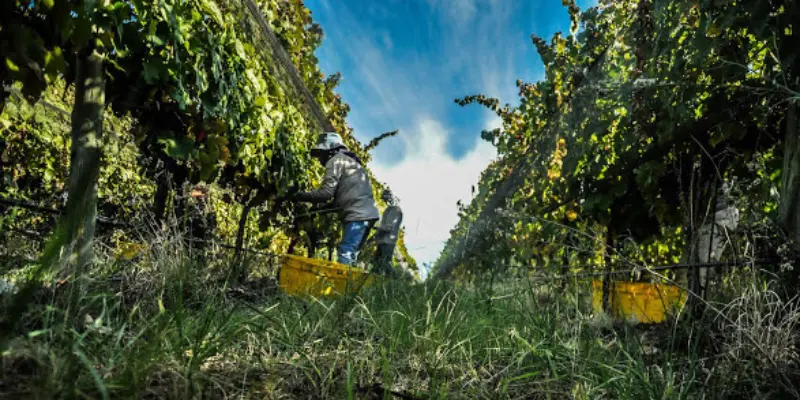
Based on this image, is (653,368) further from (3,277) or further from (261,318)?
(3,277)

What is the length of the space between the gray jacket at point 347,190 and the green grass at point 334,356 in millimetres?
2538

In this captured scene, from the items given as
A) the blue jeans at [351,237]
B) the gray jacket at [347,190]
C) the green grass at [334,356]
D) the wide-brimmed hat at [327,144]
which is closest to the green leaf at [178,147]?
the green grass at [334,356]

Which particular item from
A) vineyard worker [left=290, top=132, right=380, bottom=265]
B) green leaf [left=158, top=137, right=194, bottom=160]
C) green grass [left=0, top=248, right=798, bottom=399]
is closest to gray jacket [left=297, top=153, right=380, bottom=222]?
vineyard worker [left=290, top=132, right=380, bottom=265]

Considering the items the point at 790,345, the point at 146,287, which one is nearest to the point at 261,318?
the point at 146,287

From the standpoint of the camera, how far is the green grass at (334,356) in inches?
43.2

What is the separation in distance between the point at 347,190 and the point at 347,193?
30mm

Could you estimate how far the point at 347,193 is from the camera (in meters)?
4.70

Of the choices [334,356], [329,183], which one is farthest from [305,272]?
[334,356]

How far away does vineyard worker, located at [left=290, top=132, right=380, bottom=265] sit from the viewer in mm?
4598

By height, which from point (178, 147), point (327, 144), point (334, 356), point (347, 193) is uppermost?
point (327, 144)

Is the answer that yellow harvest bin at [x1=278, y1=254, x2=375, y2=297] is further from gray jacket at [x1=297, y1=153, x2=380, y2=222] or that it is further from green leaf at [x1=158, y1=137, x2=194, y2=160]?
gray jacket at [x1=297, y1=153, x2=380, y2=222]

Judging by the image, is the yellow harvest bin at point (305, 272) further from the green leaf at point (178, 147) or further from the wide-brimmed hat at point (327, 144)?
the wide-brimmed hat at point (327, 144)

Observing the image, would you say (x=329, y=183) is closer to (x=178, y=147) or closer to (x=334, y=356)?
(x=178, y=147)

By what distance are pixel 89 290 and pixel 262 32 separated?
2.52 metres
